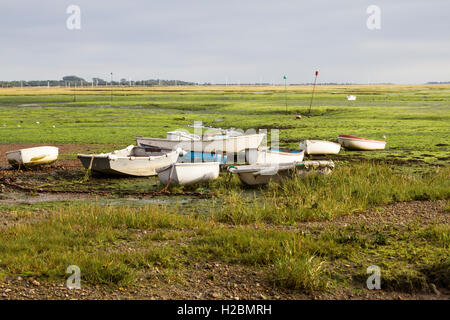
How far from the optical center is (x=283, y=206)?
11930mm

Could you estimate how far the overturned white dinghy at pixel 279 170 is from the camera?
49.9 feet

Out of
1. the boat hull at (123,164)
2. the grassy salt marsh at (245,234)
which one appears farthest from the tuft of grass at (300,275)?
the boat hull at (123,164)

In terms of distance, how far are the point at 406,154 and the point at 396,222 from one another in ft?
41.6

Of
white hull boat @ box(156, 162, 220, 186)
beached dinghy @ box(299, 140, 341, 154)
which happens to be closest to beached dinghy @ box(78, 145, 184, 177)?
white hull boat @ box(156, 162, 220, 186)

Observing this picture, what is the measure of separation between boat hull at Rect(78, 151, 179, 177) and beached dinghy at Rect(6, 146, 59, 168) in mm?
2476

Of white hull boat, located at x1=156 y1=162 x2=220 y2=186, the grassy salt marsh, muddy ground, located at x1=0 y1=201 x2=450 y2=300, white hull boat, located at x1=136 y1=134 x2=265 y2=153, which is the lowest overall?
muddy ground, located at x1=0 y1=201 x2=450 y2=300

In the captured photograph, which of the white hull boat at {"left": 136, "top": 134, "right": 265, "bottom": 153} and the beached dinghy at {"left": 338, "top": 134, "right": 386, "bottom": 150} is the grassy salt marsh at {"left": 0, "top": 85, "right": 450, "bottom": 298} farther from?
the beached dinghy at {"left": 338, "top": 134, "right": 386, "bottom": 150}

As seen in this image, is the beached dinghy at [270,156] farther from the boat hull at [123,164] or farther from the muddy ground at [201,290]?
the muddy ground at [201,290]

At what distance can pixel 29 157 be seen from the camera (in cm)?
1869

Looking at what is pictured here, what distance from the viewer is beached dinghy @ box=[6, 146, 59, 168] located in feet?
61.0

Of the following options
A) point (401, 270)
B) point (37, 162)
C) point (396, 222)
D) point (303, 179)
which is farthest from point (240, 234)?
point (37, 162)

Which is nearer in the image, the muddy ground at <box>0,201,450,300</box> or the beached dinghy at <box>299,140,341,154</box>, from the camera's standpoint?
the muddy ground at <box>0,201,450,300</box>
